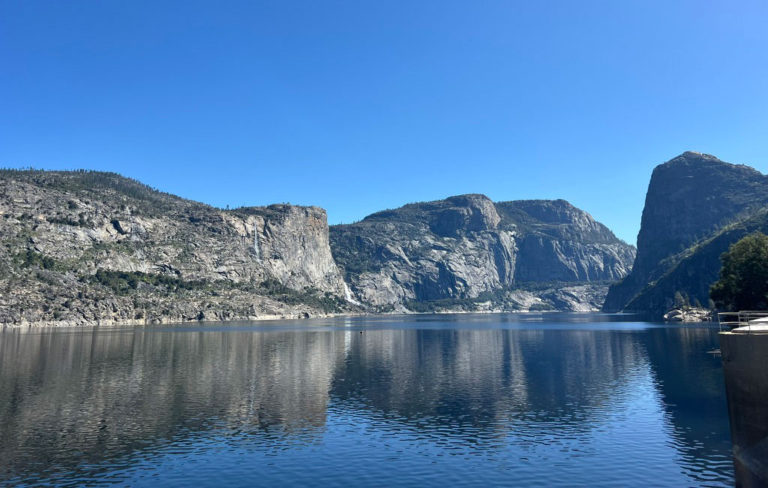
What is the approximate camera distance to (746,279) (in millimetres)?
116562

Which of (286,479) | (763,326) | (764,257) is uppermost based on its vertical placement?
(764,257)

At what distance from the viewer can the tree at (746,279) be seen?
113312mm

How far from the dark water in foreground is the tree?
27923mm

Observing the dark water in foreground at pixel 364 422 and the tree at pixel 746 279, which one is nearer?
the dark water in foreground at pixel 364 422

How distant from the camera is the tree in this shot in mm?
113312

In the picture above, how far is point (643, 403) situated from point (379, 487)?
3925cm

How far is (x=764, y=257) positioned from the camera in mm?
116625

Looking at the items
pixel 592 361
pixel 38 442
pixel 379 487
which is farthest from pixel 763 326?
pixel 592 361

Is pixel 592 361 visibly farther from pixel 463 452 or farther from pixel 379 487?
pixel 379 487

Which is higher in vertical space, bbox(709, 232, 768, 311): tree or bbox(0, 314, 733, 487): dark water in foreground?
bbox(709, 232, 768, 311): tree

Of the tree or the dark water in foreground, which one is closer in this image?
the dark water in foreground

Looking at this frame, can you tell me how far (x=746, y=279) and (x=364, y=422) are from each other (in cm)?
10539

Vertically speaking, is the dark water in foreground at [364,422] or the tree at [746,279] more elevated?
the tree at [746,279]

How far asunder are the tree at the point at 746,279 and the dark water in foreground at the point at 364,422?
27923mm
